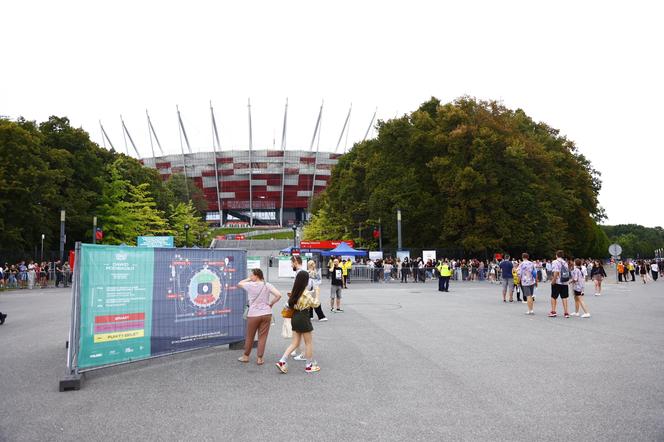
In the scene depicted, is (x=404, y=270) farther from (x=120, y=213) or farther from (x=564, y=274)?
(x=120, y=213)

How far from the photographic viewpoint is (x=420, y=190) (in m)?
46.8

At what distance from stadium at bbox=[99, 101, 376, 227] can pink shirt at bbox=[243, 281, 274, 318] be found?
344 ft

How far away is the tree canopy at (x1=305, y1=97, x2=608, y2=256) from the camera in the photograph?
43344mm

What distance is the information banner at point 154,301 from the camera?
7.68 meters

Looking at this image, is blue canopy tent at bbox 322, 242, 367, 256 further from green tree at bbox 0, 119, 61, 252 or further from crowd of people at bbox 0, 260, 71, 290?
green tree at bbox 0, 119, 61, 252

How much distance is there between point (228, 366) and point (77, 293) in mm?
2430

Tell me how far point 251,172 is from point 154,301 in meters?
112

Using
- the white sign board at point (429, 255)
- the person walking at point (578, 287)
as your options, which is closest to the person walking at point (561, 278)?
the person walking at point (578, 287)

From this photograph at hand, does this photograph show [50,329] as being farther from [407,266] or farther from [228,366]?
[407,266]

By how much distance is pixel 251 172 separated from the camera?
118938 millimetres

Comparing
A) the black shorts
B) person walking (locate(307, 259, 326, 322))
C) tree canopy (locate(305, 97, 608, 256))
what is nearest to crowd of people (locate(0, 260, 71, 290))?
person walking (locate(307, 259, 326, 322))

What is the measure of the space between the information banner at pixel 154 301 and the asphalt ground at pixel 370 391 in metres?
0.39

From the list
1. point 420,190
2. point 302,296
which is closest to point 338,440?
point 302,296

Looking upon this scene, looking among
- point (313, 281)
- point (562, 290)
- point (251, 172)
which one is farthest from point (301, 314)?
point (251, 172)
